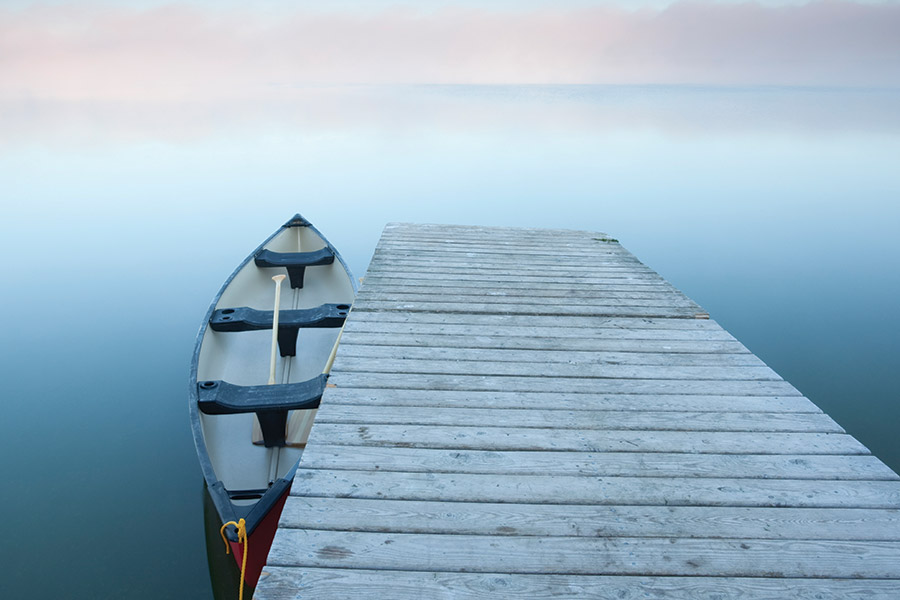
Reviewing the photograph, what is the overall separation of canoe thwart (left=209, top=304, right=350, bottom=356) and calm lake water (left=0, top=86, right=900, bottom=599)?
3.24ft

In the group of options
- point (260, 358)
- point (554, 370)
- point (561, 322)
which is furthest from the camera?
point (260, 358)

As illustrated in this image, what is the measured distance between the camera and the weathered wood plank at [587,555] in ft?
5.17

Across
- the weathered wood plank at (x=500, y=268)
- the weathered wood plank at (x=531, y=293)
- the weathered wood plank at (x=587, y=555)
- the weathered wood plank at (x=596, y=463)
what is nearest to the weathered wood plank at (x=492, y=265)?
the weathered wood plank at (x=500, y=268)

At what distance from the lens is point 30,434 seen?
160 inches

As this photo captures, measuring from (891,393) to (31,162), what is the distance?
18.9m

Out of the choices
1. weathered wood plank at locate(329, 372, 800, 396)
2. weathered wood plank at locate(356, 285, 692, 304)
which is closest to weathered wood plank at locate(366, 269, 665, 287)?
weathered wood plank at locate(356, 285, 692, 304)

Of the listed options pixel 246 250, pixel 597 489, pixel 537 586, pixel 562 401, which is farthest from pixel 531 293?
pixel 246 250

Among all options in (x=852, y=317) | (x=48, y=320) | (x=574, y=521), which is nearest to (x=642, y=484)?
(x=574, y=521)

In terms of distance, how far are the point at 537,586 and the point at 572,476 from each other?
50 cm

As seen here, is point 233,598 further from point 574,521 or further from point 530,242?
point 530,242

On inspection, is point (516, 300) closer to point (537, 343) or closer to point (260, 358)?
point (537, 343)

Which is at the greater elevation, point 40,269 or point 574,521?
point 574,521

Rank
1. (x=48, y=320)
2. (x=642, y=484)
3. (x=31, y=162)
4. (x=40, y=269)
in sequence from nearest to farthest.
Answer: (x=642, y=484) < (x=48, y=320) < (x=40, y=269) < (x=31, y=162)

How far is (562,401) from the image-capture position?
2.42 metres
